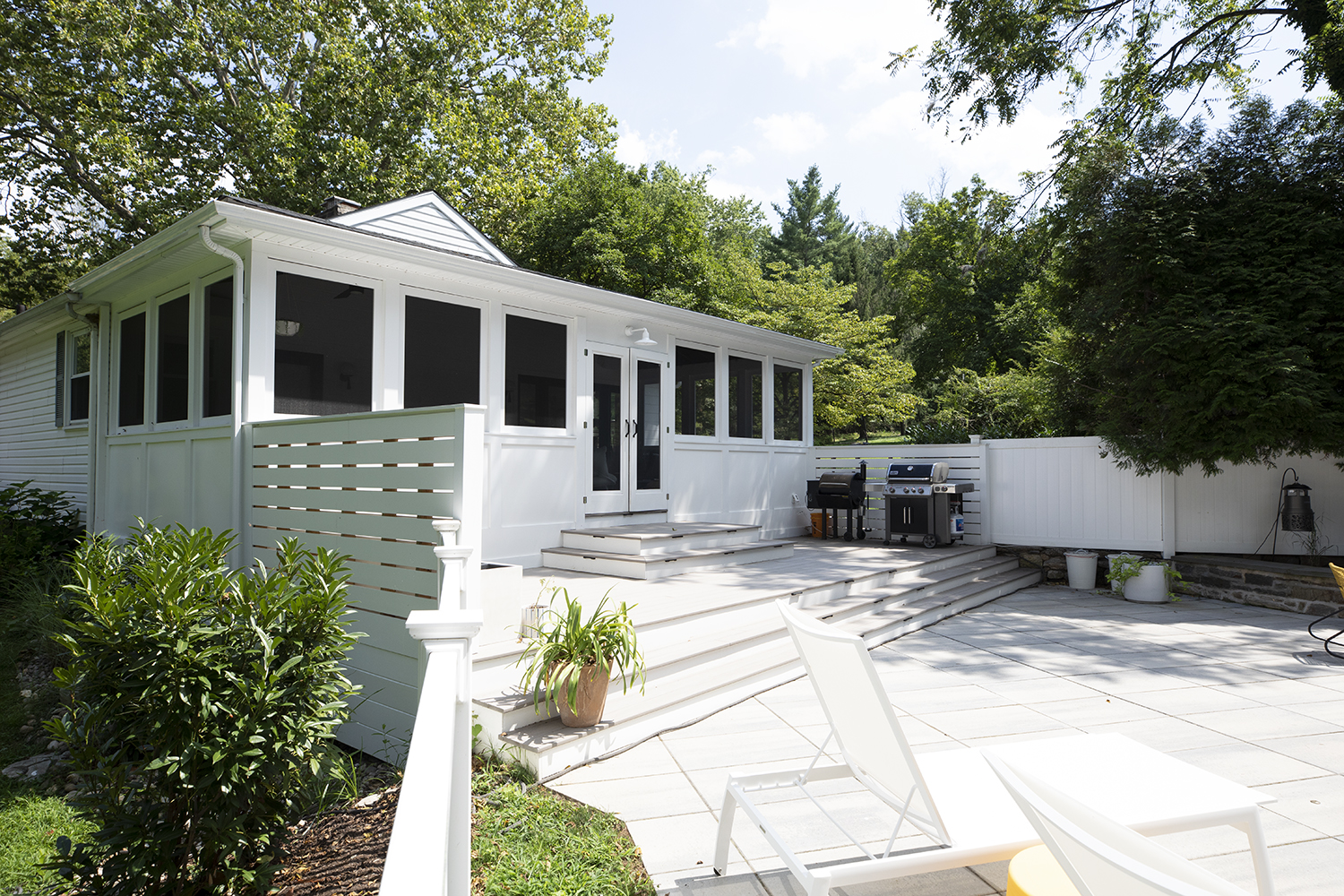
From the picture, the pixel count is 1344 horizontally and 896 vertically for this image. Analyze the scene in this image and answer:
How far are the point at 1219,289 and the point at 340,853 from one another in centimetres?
948

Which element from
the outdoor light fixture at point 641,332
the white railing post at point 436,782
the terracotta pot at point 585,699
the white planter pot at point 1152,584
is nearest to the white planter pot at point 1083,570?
the white planter pot at point 1152,584

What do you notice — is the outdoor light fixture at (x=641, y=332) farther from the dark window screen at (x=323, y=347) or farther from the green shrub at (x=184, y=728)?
the green shrub at (x=184, y=728)

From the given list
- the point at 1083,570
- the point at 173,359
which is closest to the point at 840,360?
the point at 1083,570

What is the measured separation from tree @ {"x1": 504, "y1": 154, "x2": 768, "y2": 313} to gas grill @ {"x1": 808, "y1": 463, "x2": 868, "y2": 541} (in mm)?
9631

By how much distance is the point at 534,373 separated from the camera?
7.35 m

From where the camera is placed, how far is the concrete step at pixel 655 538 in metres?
6.95

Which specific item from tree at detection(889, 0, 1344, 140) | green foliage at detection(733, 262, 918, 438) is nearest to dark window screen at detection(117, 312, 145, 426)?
tree at detection(889, 0, 1344, 140)

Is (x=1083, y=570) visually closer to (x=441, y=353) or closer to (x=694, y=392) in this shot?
(x=694, y=392)

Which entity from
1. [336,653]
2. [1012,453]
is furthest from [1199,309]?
[336,653]

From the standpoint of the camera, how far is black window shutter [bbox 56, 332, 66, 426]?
9.62 metres

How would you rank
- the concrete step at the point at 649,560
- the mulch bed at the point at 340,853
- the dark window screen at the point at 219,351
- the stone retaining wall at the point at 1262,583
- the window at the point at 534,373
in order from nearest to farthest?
the mulch bed at the point at 340,853, the dark window screen at the point at 219,351, the concrete step at the point at 649,560, the window at the point at 534,373, the stone retaining wall at the point at 1262,583

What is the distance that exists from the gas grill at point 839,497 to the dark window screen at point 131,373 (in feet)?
26.4

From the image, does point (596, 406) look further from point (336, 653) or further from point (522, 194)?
point (522, 194)

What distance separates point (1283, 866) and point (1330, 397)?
6821mm
